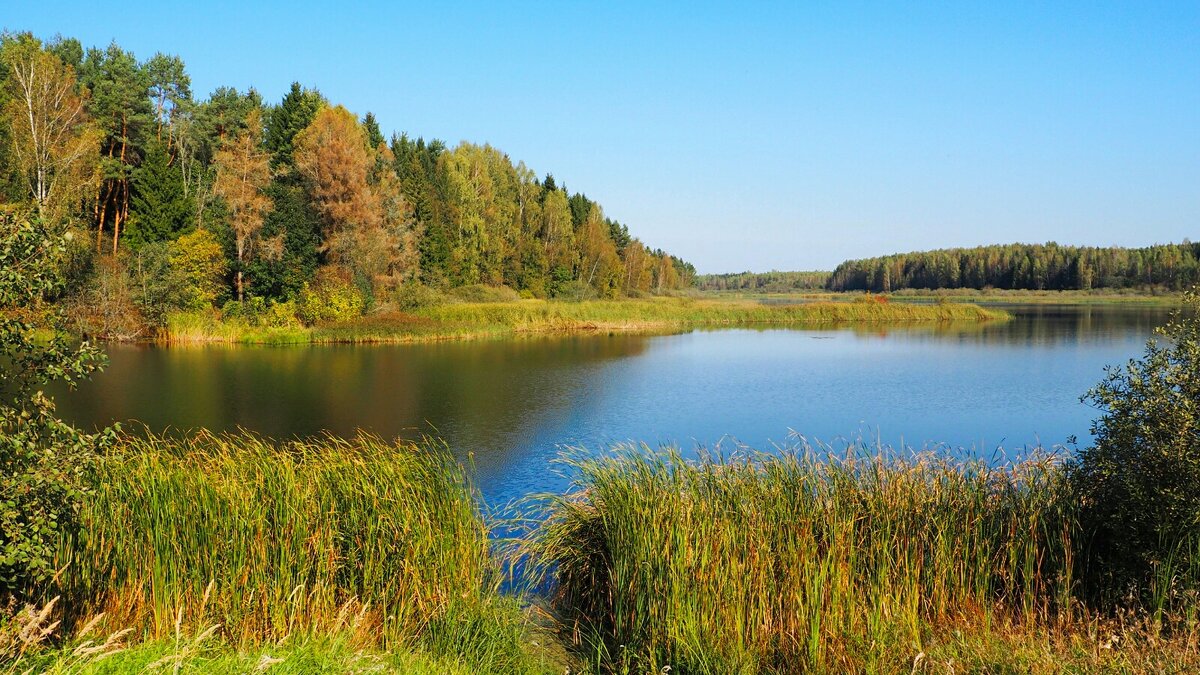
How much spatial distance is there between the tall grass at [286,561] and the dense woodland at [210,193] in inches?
1016

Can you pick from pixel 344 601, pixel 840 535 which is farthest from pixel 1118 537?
pixel 344 601

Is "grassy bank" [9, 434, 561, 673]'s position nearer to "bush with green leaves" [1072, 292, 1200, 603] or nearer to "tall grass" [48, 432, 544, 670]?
"tall grass" [48, 432, 544, 670]

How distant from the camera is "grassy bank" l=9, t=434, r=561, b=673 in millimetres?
5859

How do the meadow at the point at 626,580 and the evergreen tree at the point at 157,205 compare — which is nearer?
the meadow at the point at 626,580

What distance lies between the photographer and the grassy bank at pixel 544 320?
36562 millimetres

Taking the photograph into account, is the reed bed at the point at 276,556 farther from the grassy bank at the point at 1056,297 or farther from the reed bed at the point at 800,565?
the grassy bank at the point at 1056,297

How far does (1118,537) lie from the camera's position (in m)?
6.75

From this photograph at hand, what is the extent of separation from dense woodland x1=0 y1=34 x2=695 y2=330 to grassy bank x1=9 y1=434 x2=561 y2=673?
25.9m

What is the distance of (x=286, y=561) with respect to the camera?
248 inches

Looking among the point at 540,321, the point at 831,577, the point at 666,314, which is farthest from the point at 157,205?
the point at 831,577

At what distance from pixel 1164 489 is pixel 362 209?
3979 centimetres

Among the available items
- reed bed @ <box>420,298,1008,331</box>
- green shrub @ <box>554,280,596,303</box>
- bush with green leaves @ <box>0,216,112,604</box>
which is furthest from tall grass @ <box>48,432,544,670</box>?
green shrub @ <box>554,280,596,303</box>

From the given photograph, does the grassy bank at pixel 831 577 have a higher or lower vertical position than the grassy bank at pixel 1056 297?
lower

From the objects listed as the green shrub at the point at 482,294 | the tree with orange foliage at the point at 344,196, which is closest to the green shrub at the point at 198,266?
the tree with orange foliage at the point at 344,196
